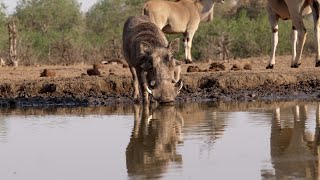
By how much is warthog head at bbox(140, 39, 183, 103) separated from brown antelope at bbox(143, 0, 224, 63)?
6.24 meters

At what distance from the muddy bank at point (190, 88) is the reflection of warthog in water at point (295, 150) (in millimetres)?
4256

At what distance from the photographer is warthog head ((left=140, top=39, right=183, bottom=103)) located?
13.6m

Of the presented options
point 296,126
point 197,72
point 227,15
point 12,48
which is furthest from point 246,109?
point 227,15

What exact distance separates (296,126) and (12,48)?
590 inches

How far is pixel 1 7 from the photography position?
37719 millimetres

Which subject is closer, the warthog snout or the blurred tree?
the warthog snout

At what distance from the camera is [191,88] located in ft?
53.6

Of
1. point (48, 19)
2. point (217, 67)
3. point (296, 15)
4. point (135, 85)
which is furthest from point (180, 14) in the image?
point (48, 19)

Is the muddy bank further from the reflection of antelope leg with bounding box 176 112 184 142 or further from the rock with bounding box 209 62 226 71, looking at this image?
the reflection of antelope leg with bounding box 176 112 184 142

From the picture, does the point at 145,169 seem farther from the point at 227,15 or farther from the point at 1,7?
the point at 227,15

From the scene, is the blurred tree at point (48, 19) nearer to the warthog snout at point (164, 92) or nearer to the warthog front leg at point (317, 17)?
the warthog front leg at point (317, 17)

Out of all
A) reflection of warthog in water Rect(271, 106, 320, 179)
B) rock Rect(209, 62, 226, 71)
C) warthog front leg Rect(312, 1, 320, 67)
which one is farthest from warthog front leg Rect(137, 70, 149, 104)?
warthog front leg Rect(312, 1, 320, 67)

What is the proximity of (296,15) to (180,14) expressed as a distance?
476cm

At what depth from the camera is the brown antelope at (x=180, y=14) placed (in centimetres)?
2036
